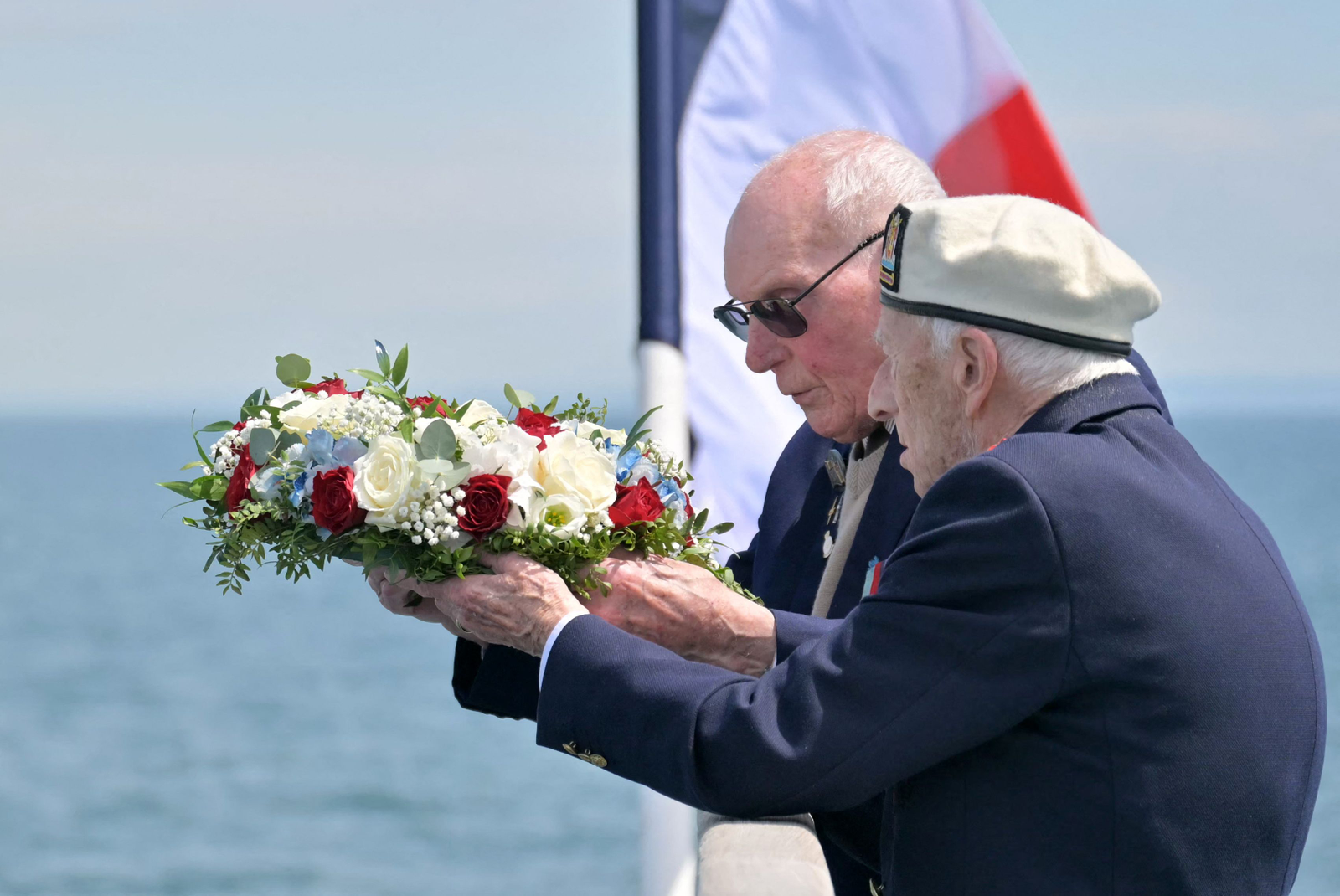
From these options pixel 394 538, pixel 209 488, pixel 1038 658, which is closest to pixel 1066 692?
pixel 1038 658

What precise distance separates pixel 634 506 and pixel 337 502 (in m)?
0.58

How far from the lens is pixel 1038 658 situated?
6.86 ft

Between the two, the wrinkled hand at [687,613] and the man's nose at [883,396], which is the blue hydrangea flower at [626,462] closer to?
the wrinkled hand at [687,613]

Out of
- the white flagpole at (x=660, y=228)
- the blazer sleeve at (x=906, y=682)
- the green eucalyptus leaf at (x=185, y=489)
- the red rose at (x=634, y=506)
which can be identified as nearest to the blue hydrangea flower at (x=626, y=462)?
the red rose at (x=634, y=506)

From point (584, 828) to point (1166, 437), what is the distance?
82.2ft

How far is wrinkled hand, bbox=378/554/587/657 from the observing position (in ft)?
8.95

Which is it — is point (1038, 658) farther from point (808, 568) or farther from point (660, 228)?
point (660, 228)

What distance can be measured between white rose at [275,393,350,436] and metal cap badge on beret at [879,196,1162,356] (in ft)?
3.97

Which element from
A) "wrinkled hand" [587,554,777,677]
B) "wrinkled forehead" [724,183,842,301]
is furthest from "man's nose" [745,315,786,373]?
"wrinkled hand" [587,554,777,677]

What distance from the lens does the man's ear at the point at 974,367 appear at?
2.31 m

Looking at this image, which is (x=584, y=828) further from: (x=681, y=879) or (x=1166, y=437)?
(x=1166, y=437)

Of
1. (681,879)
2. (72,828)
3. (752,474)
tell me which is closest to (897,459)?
(681,879)

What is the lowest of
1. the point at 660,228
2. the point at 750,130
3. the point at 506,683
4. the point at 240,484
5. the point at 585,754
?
the point at 506,683

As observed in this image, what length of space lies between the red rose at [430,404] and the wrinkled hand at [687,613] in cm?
46
